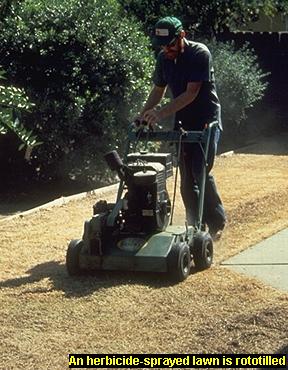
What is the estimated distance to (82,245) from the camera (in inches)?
276

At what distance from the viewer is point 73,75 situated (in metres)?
10.5

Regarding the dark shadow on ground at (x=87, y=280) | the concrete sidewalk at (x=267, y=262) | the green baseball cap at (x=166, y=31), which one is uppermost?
the green baseball cap at (x=166, y=31)

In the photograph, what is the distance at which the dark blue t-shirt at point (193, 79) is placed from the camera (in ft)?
24.4

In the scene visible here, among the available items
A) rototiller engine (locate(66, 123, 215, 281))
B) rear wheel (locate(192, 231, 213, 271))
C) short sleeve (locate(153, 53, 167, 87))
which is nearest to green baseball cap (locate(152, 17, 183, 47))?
short sleeve (locate(153, 53, 167, 87))

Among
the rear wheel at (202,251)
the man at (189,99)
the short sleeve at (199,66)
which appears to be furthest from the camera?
the short sleeve at (199,66)

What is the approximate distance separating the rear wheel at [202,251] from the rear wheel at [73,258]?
2.83 feet

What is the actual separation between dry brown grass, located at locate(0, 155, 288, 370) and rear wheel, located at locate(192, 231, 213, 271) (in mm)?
108

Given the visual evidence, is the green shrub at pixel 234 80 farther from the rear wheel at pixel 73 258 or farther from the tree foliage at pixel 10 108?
the rear wheel at pixel 73 258

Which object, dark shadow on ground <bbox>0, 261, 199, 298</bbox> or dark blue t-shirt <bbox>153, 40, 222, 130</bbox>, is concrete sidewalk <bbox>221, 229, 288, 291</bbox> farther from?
dark blue t-shirt <bbox>153, 40, 222, 130</bbox>

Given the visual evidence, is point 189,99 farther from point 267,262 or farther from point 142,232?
point 267,262

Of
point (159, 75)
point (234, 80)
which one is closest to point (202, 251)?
point (159, 75)

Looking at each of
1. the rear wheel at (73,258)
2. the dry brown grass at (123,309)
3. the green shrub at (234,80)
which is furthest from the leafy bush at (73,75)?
the rear wheel at (73,258)

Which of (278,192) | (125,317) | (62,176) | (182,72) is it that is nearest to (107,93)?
(62,176)

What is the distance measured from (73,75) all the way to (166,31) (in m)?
3.41
